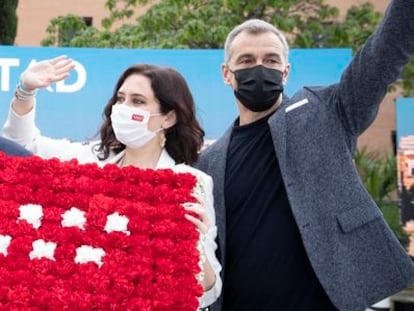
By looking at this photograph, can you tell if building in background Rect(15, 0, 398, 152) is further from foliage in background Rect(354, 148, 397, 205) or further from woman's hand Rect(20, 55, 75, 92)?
woman's hand Rect(20, 55, 75, 92)

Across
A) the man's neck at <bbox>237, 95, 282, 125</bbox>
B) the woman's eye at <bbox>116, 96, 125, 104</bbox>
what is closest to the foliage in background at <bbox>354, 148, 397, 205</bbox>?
the man's neck at <bbox>237, 95, 282, 125</bbox>

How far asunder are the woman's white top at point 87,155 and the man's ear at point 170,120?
100 millimetres

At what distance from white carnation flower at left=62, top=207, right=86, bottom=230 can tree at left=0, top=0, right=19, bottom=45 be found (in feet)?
18.1

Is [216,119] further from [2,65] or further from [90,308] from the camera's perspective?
[90,308]

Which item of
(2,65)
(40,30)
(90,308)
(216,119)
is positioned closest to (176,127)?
(90,308)

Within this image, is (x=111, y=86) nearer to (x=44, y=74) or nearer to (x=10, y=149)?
(x=44, y=74)

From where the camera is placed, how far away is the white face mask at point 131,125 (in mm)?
2240

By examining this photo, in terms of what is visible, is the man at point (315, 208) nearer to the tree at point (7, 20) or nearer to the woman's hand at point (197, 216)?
the woman's hand at point (197, 216)

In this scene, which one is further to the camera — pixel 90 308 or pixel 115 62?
pixel 115 62

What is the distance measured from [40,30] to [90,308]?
16.6m

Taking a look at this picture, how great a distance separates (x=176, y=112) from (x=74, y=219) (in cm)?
64

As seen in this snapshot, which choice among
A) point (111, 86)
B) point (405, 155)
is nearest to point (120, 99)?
point (111, 86)

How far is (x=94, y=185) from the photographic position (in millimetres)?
1915

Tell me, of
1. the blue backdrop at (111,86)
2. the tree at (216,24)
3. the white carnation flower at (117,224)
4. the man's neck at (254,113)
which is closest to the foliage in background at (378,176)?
the tree at (216,24)
